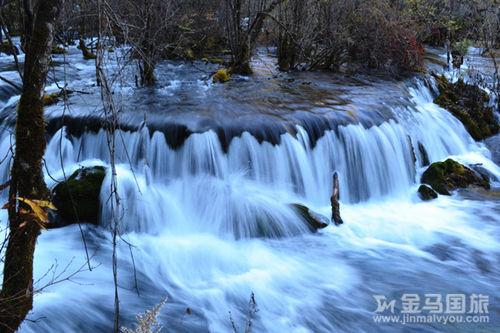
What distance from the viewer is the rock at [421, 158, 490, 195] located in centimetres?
852

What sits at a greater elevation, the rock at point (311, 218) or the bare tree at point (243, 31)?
the bare tree at point (243, 31)

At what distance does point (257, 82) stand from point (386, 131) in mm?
3685

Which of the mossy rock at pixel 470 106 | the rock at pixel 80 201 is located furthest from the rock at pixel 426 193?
the rock at pixel 80 201

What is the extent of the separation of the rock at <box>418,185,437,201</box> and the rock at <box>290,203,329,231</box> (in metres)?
2.20

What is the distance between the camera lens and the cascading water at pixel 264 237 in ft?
16.7

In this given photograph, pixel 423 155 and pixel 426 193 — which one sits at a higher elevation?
pixel 423 155

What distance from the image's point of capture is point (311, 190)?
301 inches

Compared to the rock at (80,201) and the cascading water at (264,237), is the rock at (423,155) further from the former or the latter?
the rock at (80,201)

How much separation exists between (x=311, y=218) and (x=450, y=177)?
3.40 metres

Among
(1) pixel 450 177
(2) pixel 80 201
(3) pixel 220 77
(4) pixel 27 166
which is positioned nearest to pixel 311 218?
(2) pixel 80 201

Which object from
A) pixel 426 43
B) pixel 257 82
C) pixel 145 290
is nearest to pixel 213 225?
pixel 145 290

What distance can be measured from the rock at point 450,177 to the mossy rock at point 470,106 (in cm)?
252

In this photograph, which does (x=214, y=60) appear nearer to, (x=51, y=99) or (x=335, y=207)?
(x=51, y=99)

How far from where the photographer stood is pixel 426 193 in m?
8.13
